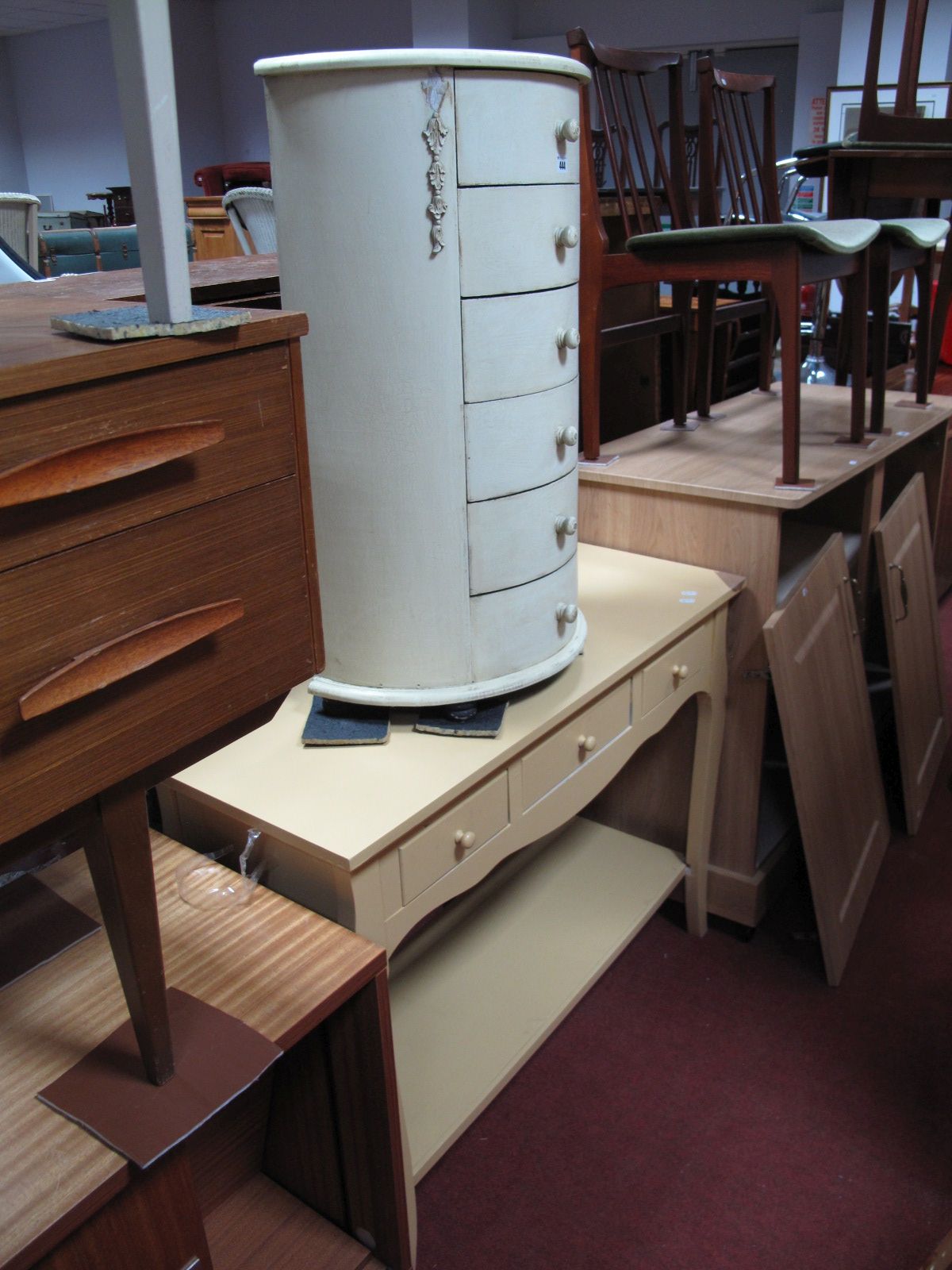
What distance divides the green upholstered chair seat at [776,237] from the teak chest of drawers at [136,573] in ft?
4.27

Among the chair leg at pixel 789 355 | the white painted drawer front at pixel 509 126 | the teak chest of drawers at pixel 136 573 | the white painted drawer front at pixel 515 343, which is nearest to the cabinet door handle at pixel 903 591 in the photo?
the chair leg at pixel 789 355

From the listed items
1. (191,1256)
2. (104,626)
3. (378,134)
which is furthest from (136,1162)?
(378,134)

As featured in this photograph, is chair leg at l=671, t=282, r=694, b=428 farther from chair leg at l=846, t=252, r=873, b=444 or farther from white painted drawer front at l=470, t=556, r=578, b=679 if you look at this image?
white painted drawer front at l=470, t=556, r=578, b=679

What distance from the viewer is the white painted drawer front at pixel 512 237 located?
115 centimetres

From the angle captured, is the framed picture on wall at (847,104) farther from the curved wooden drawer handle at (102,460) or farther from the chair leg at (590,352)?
the curved wooden drawer handle at (102,460)

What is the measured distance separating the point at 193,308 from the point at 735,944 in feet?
5.73

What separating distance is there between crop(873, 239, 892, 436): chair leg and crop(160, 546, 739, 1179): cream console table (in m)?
0.76

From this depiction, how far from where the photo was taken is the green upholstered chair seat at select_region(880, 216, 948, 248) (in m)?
2.22

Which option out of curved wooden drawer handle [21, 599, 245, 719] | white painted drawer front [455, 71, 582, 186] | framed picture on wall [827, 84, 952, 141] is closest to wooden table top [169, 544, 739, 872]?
curved wooden drawer handle [21, 599, 245, 719]

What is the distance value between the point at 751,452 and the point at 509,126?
1152 millimetres

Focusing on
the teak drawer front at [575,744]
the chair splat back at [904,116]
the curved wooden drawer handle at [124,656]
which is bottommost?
the teak drawer front at [575,744]

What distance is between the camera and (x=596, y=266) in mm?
1993

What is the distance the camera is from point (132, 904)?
79 centimetres

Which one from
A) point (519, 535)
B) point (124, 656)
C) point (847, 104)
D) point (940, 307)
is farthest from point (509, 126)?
point (847, 104)
